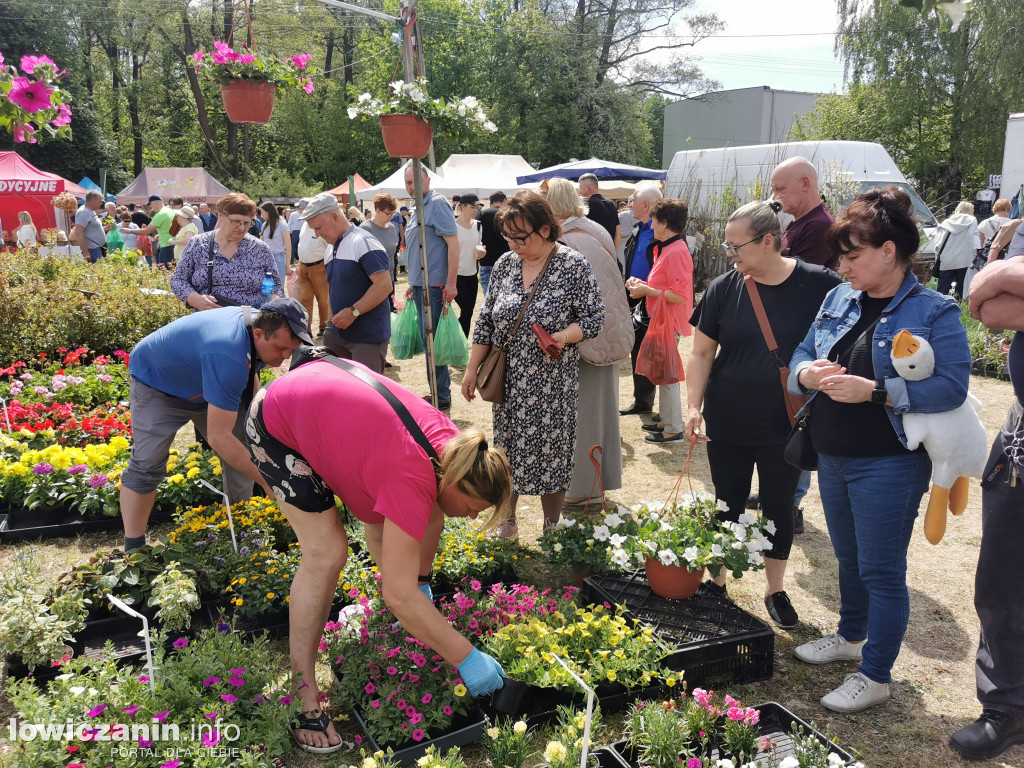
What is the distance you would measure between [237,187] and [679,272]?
90.8ft

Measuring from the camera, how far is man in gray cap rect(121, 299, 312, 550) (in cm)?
302

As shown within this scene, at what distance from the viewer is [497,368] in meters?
3.71

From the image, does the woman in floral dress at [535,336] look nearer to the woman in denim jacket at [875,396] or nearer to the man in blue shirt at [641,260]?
the woman in denim jacket at [875,396]

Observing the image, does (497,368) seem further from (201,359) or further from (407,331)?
(407,331)

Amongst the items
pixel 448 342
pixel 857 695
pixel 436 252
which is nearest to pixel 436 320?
pixel 448 342

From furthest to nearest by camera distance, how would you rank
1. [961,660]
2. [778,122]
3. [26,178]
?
[778,122]
[26,178]
[961,660]

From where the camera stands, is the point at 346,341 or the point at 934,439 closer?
the point at 934,439

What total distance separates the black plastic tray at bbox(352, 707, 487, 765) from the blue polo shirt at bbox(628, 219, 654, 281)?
14.9ft

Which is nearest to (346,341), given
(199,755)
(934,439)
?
(199,755)

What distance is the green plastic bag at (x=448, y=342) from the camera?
6441 millimetres

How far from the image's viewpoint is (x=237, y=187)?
1156 inches

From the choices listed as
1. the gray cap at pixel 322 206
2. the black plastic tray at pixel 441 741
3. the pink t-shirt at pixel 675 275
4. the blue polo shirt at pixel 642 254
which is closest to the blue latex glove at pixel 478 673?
the black plastic tray at pixel 441 741

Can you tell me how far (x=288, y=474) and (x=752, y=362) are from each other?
1.90 meters

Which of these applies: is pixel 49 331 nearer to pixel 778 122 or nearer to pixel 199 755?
pixel 199 755
